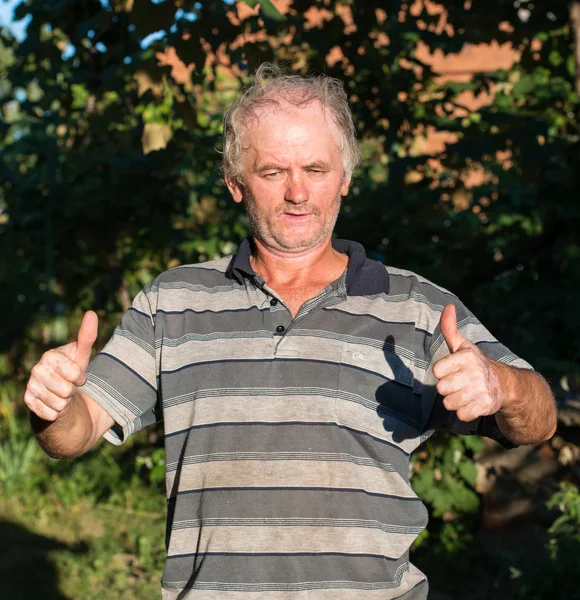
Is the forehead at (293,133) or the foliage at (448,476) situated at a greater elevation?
the forehead at (293,133)

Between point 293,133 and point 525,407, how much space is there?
0.92 meters

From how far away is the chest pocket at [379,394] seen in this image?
213 centimetres

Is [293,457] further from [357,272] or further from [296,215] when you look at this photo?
[296,215]

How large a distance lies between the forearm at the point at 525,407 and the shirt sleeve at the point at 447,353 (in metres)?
0.08

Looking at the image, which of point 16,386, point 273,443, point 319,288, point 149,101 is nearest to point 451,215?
point 149,101

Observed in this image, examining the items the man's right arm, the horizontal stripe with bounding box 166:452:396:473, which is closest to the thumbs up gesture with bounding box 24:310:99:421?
the man's right arm

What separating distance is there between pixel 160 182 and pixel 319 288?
2555 mm

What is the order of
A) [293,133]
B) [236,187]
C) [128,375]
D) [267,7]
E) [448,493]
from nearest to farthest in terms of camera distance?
[128,375] → [293,133] → [236,187] → [267,7] → [448,493]

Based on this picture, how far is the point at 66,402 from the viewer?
6.19ft

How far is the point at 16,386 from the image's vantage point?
6973 millimetres

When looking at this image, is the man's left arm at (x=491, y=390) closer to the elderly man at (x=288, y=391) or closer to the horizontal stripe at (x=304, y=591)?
the elderly man at (x=288, y=391)

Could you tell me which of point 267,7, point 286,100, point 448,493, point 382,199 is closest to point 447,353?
point 286,100

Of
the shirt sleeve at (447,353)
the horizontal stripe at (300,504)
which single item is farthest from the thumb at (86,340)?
the shirt sleeve at (447,353)

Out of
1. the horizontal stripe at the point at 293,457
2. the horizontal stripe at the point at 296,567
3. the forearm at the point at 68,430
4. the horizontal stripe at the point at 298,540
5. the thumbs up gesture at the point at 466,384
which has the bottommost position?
the horizontal stripe at the point at 296,567
